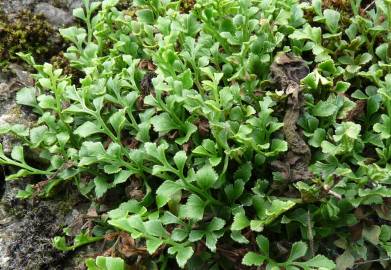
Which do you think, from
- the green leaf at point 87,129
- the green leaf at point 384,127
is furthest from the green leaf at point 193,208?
the green leaf at point 384,127

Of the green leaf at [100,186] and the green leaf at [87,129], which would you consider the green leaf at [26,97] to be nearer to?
the green leaf at [87,129]

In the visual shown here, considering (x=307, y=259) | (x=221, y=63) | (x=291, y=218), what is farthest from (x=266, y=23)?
(x=307, y=259)

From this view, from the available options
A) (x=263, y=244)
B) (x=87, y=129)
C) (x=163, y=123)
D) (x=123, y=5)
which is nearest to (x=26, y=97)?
(x=87, y=129)

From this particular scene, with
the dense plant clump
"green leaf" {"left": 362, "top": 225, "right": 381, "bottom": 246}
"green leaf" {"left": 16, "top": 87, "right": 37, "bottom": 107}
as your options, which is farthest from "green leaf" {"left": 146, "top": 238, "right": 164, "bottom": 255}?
"green leaf" {"left": 16, "top": 87, "right": 37, "bottom": 107}

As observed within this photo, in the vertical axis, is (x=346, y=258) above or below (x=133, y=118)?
below

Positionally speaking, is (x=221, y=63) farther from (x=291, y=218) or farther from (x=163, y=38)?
(x=291, y=218)

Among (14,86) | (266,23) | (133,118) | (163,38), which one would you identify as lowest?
(14,86)

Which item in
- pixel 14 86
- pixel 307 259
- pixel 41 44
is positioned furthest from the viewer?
pixel 41 44
